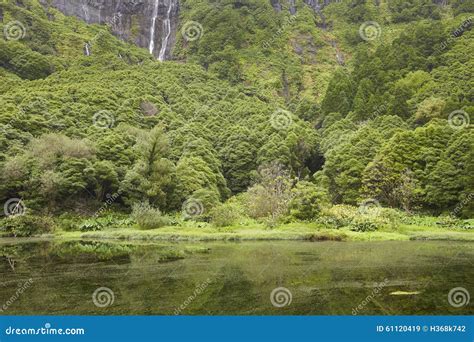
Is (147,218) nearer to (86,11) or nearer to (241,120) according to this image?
(241,120)

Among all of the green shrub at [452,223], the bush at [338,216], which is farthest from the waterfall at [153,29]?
the green shrub at [452,223]

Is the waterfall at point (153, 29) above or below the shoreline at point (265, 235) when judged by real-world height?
above

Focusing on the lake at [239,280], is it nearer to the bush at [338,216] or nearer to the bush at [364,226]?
the bush at [364,226]

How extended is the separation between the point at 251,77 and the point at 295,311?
3981 inches

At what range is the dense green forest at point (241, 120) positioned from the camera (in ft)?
149

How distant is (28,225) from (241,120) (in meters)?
48.8

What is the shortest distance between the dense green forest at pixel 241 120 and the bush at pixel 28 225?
12 cm

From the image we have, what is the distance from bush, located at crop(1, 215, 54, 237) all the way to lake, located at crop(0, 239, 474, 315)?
11.3 metres

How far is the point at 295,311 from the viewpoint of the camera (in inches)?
527

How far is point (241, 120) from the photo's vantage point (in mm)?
84125

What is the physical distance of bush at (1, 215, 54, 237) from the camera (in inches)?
1607

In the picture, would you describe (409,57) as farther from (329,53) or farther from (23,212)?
(23,212)

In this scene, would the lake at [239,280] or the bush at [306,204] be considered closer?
the lake at [239,280]

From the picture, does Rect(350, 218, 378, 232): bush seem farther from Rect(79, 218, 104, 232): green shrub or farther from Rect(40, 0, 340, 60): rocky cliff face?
Rect(40, 0, 340, 60): rocky cliff face
